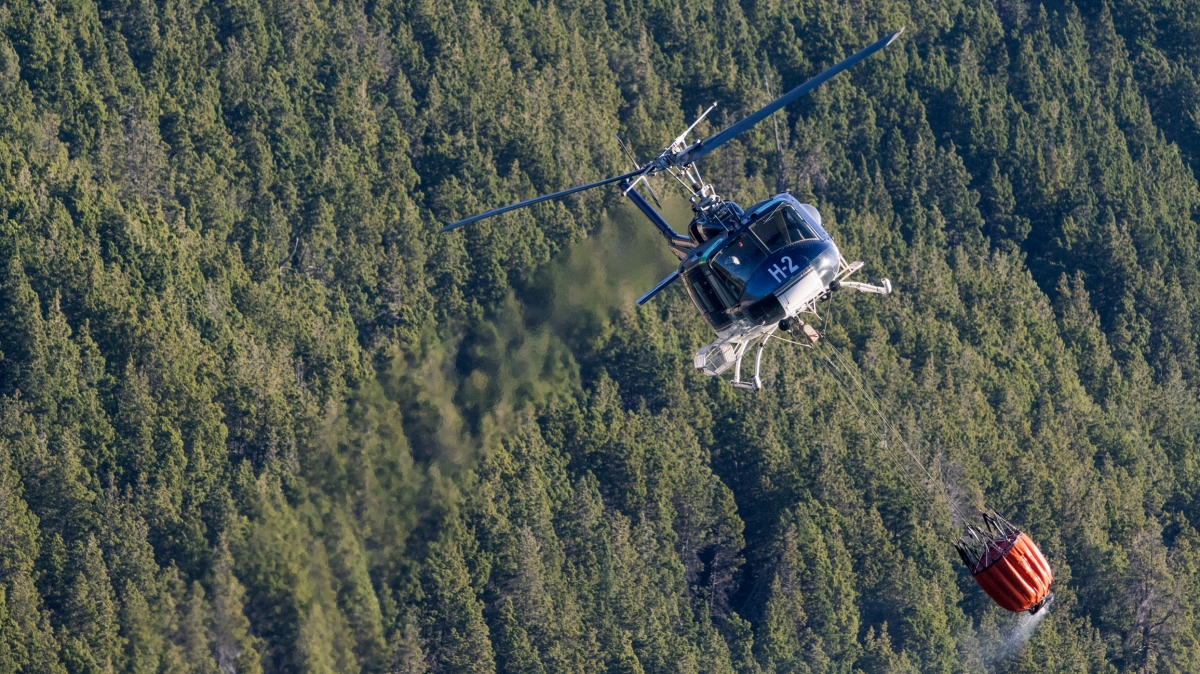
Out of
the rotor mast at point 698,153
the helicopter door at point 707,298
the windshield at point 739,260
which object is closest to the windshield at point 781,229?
the windshield at point 739,260

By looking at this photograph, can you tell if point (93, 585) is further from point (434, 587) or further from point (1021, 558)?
point (1021, 558)

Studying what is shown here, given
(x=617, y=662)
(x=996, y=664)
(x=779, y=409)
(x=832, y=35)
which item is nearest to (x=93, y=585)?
(x=617, y=662)

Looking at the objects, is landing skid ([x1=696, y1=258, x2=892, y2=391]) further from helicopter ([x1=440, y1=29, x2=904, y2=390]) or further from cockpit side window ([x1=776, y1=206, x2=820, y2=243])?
cockpit side window ([x1=776, y1=206, x2=820, y2=243])

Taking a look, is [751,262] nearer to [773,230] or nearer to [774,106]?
[773,230]

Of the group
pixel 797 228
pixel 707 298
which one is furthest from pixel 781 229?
pixel 707 298

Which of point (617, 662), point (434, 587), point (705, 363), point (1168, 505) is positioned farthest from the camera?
point (1168, 505)

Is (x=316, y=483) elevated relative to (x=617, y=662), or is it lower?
elevated

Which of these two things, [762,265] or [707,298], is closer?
[762,265]
